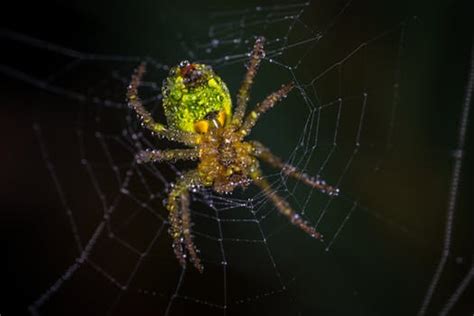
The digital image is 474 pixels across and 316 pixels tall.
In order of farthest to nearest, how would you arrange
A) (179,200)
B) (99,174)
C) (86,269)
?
(99,174), (86,269), (179,200)

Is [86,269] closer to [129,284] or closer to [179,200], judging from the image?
[129,284]

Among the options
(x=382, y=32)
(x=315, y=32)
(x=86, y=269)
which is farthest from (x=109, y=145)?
(x=382, y=32)

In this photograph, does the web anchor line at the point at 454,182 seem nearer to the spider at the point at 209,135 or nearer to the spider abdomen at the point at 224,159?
the spider at the point at 209,135

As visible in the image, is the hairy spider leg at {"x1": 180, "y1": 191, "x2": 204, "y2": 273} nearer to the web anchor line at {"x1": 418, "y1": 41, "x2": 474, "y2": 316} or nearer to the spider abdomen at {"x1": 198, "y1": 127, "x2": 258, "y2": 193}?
the spider abdomen at {"x1": 198, "y1": 127, "x2": 258, "y2": 193}

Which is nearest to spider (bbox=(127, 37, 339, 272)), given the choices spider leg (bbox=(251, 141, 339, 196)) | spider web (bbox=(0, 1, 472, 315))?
spider leg (bbox=(251, 141, 339, 196))

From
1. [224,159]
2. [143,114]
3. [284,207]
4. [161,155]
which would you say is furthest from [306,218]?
[143,114]

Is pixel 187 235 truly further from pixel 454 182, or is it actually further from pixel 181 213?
pixel 454 182

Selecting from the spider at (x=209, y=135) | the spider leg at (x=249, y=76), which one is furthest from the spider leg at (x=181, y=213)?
the spider leg at (x=249, y=76)
